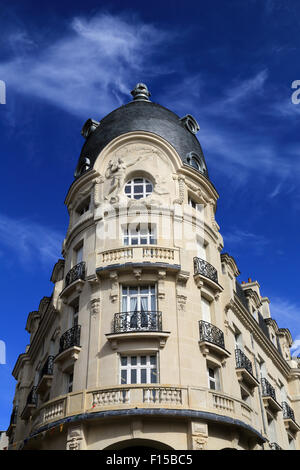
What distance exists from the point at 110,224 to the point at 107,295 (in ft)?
11.3

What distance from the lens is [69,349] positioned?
20.4 metres

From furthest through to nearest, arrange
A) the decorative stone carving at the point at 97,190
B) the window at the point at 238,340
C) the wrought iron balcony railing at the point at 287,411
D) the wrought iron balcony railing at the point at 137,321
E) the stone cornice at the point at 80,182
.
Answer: the wrought iron balcony railing at the point at 287,411 < the window at the point at 238,340 < the stone cornice at the point at 80,182 < the decorative stone carving at the point at 97,190 < the wrought iron balcony railing at the point at 137,321

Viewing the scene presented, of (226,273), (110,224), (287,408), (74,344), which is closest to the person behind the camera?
(74,344)

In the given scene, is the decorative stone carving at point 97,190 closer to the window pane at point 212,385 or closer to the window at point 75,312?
the window at point 75,312

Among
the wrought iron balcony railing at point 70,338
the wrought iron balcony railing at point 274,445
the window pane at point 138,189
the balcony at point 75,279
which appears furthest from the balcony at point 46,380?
the wrought iron balcony railing at point 274,445

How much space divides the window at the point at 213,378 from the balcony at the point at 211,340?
0.63 metres

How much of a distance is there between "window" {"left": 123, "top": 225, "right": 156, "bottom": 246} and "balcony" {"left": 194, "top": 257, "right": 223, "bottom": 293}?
83.3 inches

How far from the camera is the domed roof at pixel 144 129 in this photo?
84.5ft

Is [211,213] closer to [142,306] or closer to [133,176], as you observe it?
[133,176]

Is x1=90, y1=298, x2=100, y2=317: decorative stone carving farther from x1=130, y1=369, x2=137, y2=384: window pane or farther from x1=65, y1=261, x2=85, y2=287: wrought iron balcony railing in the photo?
x1=130, y1=369, x2=137, y2=384: window pane

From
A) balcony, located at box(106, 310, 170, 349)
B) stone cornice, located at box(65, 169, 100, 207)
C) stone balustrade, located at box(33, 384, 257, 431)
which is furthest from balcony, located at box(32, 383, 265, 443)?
stone cornice, located at box(65, 169, 100, 207)

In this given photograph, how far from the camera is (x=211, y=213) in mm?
25562

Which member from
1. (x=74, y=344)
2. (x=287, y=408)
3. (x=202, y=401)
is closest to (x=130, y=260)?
(x=74, y=344)

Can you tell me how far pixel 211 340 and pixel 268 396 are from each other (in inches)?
307
